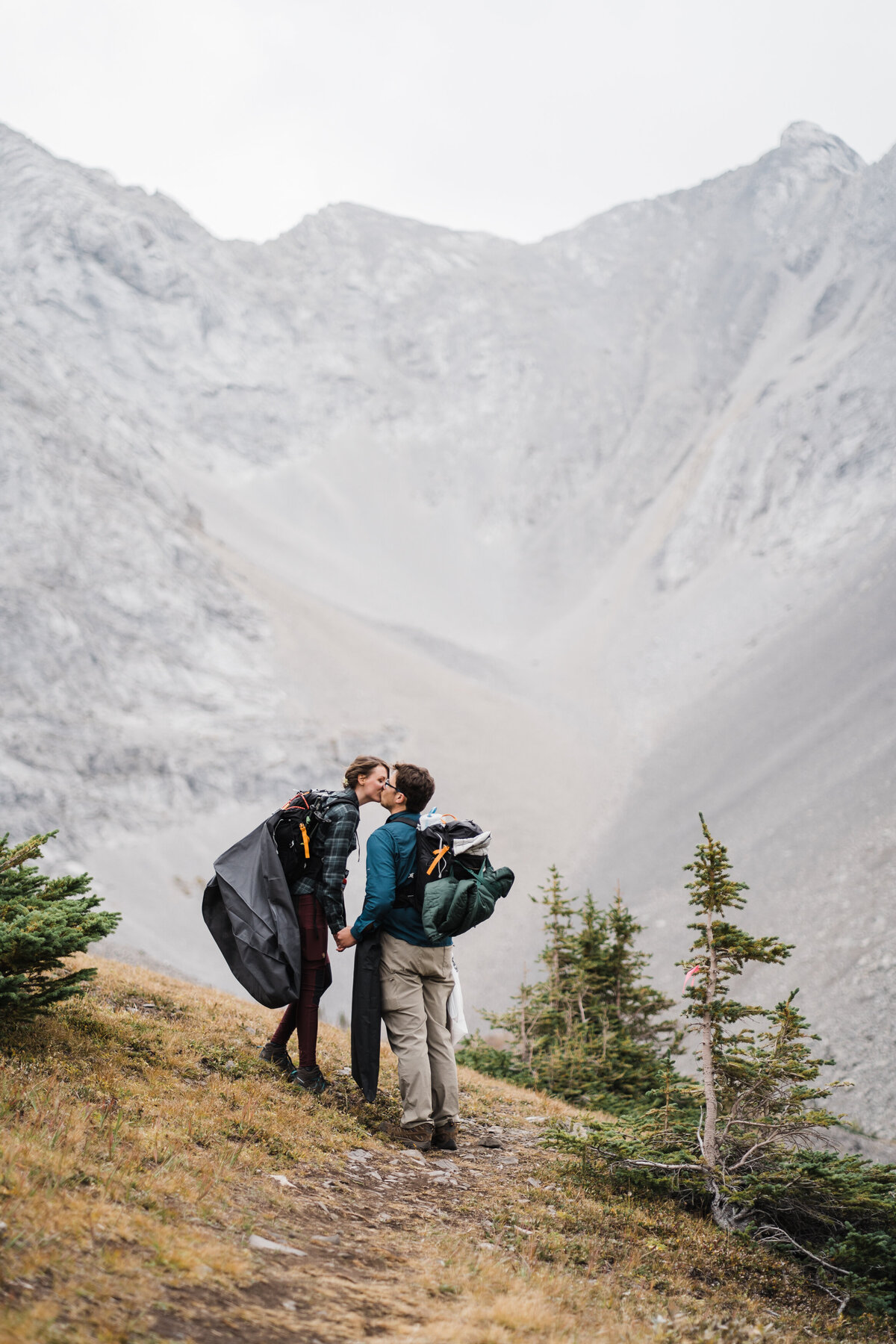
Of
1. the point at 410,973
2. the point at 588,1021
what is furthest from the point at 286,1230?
the point at 588,1021

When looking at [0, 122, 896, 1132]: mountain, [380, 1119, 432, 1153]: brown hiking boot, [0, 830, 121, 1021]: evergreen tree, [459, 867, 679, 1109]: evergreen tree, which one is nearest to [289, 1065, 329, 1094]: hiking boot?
[380, 1119, 432, 1153]: brown hiking boot

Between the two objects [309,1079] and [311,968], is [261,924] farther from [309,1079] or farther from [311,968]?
[309,1079]

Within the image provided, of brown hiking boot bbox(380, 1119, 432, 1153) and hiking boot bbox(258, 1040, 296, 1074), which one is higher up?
hiking boot bbox(258, 1040, 296, 1074)

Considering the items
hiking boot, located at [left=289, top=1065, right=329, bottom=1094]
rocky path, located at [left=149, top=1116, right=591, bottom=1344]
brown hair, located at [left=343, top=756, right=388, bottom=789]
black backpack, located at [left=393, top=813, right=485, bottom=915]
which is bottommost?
rocky path, located at [left=149, top=1116, right=591, bottom=1344]

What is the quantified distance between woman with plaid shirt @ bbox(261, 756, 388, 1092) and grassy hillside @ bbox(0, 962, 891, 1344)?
49cm

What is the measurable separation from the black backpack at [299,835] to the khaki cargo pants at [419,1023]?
866 millimetres

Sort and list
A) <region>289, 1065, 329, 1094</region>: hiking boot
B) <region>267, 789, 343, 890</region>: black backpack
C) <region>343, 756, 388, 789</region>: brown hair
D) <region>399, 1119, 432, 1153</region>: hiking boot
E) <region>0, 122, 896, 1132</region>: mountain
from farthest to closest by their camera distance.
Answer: <region>0, 122, 896, 1132</region>: mountain, <region>289, 1065, 329, 1094</region>: hiking boot, <region>343, 756, 388, 789</region>: brown hair, <region>267, 789, 343, 890</region>: black backpack, <region>399, 1119, 432, 1153</region>: hiking boot

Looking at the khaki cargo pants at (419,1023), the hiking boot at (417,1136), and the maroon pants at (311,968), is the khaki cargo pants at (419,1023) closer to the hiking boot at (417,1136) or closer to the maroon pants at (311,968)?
the hiking boot at (417,1136)

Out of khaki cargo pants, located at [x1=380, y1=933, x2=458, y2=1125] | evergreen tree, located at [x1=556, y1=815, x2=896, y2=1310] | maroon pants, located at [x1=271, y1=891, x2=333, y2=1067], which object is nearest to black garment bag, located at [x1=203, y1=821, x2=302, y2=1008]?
maroon pants, located at [x1=271, y1=891, x2=333, y2=1067]

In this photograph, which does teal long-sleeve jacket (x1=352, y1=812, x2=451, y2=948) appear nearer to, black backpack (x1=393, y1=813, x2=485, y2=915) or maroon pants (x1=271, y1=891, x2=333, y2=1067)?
black backpack (x1=393, y1=813, x2=485, y2=915)

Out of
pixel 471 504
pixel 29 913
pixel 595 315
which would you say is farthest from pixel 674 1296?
pixel 595 315

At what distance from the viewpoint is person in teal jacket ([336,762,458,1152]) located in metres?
6.82

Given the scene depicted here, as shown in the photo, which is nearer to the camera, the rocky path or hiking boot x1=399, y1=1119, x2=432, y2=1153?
the rocky path

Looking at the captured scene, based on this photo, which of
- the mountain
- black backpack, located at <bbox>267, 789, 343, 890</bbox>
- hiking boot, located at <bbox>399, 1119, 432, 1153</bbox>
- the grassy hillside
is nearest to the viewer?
the grassy hillside
